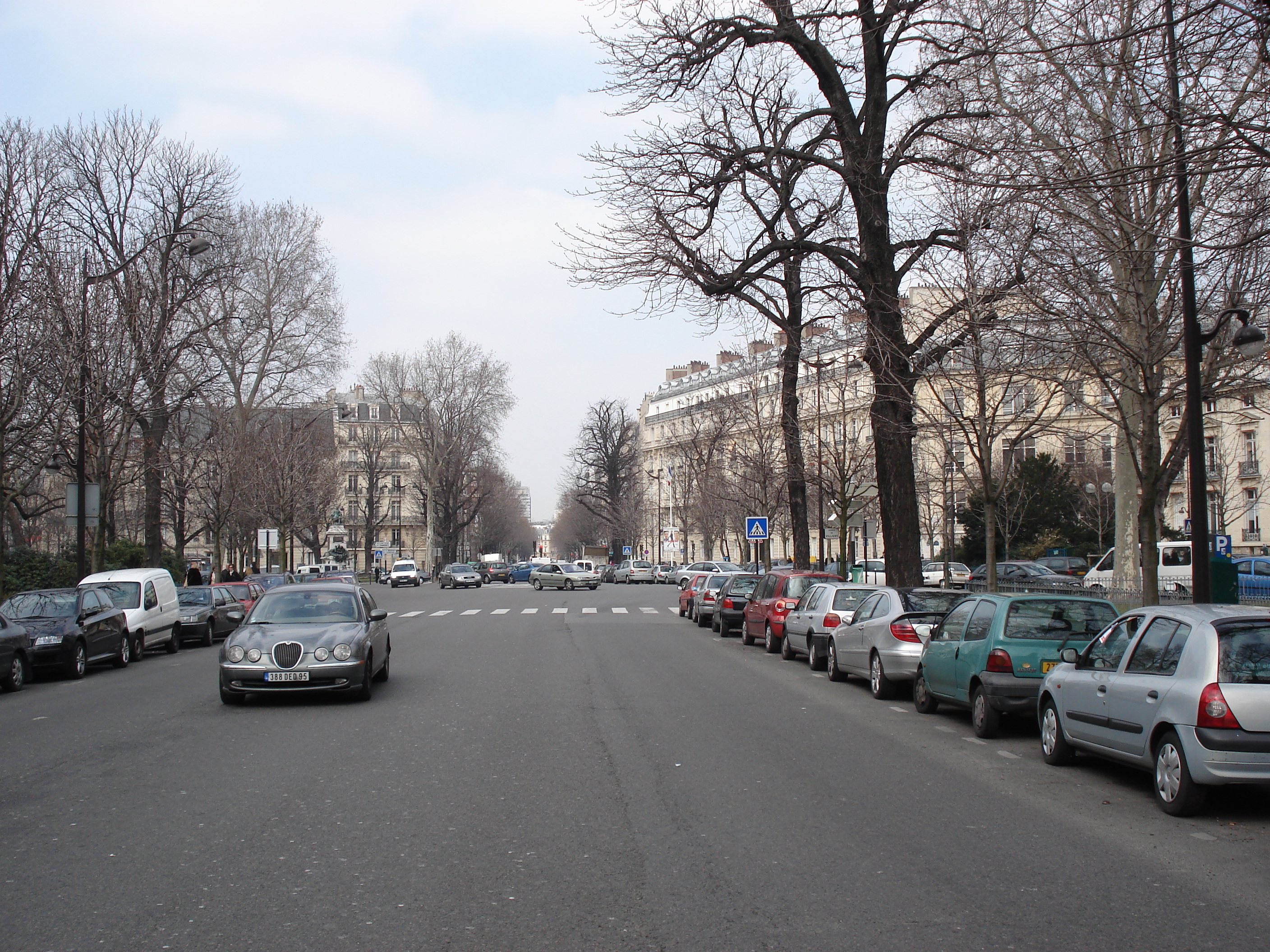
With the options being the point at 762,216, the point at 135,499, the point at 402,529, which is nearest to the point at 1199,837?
the point at 762,216

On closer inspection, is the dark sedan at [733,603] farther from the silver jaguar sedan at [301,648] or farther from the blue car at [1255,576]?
the silver jaguar sedan at [301,648]

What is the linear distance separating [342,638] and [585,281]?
891 cm

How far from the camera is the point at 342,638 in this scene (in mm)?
13852

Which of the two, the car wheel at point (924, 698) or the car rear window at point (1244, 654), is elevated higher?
the car rear window at point (1244, 654)

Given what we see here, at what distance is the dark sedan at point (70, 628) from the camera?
1802 cm

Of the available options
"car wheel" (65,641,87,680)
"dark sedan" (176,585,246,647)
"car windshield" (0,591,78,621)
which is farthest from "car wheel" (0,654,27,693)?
"dark sedan" (176,585,246,647)

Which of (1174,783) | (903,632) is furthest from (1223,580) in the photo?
(1174,783)

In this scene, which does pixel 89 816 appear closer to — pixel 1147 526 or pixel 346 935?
pixel 346 935

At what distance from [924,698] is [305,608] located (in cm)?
803

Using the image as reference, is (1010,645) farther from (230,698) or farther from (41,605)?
(41,605)

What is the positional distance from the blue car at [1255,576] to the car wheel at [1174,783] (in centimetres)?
1066

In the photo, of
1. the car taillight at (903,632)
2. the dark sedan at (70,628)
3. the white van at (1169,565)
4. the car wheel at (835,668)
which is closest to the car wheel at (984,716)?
the car taillight at (903,632)

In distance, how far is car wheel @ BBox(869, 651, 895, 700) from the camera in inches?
591

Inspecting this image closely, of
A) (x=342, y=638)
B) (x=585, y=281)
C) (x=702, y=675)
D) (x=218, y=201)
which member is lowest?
(x=702, y=675)
